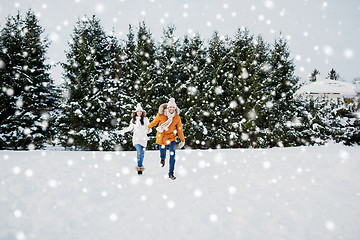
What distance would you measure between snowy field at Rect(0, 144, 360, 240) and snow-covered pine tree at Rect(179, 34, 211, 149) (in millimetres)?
9713

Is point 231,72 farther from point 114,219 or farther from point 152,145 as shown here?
point 114,219

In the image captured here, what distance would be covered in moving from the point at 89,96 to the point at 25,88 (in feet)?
14.7

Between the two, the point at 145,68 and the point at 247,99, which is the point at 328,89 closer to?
the point at 247,99

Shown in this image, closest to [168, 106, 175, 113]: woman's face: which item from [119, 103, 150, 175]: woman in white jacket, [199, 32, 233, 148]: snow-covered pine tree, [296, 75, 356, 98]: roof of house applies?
[119, 103, 150, 175]: woman in white jacket

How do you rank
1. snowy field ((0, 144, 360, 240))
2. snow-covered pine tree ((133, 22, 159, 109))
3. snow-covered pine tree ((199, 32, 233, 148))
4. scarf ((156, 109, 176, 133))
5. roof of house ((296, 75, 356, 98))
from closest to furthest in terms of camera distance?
snowy field ((0, 144, 360, 240)) < scarf ((156, 109, 176, 133)) < snow-covered pine tree ((133, 22, 159, 109)) < snow-covered pine tree ((199, 32, 233, 148)) < roof of house ((296, 75, 356, 98))

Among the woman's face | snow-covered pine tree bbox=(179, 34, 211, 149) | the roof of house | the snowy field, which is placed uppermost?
the roof of house

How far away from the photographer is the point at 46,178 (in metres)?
5.42

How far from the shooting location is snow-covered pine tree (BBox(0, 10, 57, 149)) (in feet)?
51.7

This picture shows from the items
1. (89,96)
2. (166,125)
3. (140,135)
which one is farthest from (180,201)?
(89,96)

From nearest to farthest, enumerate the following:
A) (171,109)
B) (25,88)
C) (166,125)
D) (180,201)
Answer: (180,201) → (166,125) → (171,109) → (25,88)

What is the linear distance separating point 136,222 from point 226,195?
2.07m

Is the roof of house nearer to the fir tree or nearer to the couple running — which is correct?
the fir tree

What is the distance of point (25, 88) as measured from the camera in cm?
1606

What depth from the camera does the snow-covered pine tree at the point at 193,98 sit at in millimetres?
16761
